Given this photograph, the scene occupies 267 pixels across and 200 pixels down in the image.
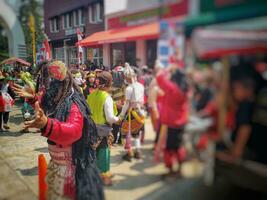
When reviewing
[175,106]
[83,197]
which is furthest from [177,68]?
[83,197]

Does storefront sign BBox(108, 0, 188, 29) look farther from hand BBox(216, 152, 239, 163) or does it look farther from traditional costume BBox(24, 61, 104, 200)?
traditional costume BBox(24, 61, 104, 200)

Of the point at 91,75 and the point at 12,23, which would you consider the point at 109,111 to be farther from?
the point at 12,23

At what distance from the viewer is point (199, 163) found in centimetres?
88

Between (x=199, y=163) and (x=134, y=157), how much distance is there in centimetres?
41

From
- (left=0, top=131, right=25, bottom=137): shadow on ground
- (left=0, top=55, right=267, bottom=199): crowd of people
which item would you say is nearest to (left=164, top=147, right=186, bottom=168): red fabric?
(left=0, top=55, right=267, bottom=199): crowd of people

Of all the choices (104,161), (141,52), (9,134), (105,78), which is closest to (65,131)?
(104,161)

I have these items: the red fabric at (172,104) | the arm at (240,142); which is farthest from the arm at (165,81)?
the arm at (240,142)

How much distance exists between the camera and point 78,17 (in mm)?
1503

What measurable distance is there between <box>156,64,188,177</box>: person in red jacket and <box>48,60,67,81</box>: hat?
3.65 ft

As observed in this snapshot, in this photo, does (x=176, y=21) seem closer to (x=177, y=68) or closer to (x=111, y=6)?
(x=177, y=68)

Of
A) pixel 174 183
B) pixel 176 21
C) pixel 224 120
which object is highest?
pixel 176 21

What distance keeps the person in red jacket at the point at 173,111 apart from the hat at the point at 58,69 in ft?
3.65

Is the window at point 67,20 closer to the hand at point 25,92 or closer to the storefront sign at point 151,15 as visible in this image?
the storefront sign at point 151,15

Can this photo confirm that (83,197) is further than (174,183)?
Yes
